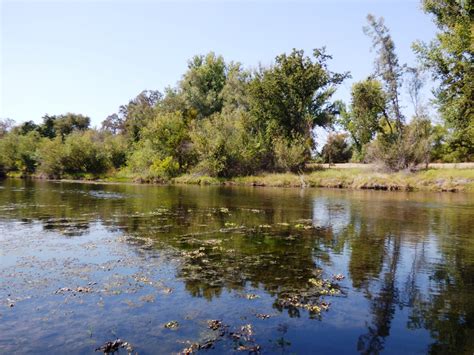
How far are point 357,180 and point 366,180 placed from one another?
1.23 meters

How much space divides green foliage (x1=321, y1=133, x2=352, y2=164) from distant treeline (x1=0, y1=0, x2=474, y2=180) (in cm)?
21

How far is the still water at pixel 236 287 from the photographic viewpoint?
756cm

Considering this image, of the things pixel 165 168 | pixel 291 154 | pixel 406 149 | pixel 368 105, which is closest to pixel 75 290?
pixel 406 149

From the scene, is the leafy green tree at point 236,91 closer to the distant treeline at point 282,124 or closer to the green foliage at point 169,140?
the distant treeline at point 282,124

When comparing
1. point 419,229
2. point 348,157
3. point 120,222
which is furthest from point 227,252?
point 348,157

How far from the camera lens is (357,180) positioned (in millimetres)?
48969

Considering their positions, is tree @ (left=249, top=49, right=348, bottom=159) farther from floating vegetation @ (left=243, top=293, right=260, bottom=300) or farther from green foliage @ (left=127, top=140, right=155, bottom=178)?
floating vegetation @ (left=243, top=293, right=260, bottom=300)

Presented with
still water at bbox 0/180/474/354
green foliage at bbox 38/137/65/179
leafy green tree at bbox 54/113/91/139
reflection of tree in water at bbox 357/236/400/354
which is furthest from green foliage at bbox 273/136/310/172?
leafy green tree at bbox 54/113/91/139

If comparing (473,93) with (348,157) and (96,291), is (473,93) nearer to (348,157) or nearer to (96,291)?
(96,291)

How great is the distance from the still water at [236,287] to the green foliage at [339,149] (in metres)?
60.2

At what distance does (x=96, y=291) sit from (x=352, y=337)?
6.15 m

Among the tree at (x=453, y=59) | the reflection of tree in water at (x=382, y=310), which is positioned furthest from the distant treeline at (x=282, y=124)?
the reflection of tree in water at (x=382, y=310)

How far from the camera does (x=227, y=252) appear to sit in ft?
46.6

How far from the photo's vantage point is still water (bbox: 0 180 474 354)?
24.8 ft
